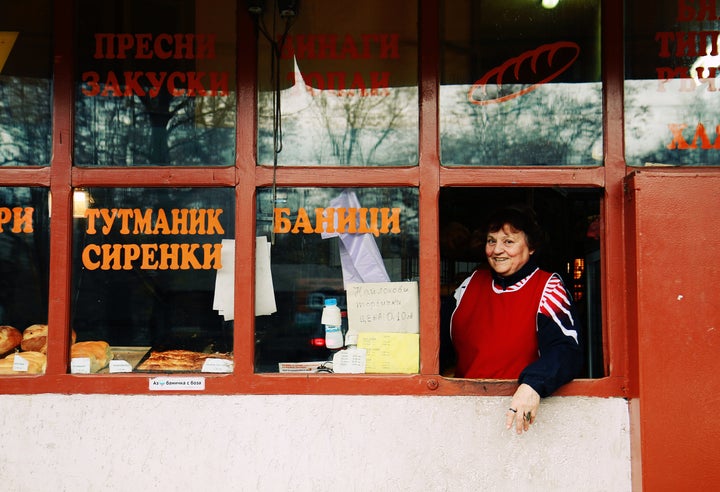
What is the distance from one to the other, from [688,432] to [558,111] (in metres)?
1.63

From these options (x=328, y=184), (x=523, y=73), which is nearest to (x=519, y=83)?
(x=523, y=73)

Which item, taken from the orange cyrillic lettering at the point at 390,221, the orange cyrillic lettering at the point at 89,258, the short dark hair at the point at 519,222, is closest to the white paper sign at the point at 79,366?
the orange cyrillic lettering at the point at 89,258

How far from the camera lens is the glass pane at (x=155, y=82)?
3299 millimetres

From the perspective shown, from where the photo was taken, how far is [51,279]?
3195 millimetres

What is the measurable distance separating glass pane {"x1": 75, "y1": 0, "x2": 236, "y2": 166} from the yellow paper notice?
1253 millimetres

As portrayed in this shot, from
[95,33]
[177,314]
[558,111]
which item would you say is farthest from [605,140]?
[95,33]

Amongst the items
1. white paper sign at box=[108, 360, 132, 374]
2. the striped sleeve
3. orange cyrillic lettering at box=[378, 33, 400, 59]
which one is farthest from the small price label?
orange cyrillic lettering at box=[378, 33, 400, 59]

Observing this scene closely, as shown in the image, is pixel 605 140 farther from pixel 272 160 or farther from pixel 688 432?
pixel 272 160

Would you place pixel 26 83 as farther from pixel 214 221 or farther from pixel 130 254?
pixel 214 221

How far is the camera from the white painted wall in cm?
305

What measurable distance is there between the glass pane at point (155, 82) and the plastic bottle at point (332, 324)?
0.98 m

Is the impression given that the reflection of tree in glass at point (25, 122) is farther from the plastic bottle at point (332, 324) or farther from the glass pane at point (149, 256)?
the plastic bottle at point (332, 324)

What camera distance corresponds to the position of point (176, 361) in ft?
10.9

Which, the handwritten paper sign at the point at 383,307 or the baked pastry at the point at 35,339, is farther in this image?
the baked pastry at the point at 35,339
